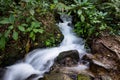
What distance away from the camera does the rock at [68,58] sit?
502 centimetres

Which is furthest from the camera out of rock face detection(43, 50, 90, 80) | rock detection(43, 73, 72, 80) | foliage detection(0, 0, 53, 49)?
foliage detection(0, 0, 53, 49)

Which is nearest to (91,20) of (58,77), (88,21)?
(88,21)

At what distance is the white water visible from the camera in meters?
4.89

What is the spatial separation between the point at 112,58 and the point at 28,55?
6.48 ft

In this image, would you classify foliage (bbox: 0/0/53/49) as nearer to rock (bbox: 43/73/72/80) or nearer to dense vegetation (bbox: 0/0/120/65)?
dense vegetation (bbox: 0/0/120/65)

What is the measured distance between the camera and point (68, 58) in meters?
5.06

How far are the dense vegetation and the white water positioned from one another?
205 millimetres

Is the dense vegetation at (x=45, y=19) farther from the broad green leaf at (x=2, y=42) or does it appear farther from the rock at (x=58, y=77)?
the rock at (x=58, y=77)

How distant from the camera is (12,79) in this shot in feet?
15.8

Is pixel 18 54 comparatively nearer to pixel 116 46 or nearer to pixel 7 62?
pixel 7 62

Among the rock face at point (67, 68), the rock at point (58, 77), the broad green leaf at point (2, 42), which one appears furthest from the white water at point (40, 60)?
the broad green leaf at point (2, 42)

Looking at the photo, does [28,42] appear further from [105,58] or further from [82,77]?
[105,58]

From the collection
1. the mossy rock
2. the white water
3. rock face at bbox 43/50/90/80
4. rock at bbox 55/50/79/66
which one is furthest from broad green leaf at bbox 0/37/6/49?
the mossy rock

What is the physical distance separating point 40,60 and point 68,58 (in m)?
0.70
